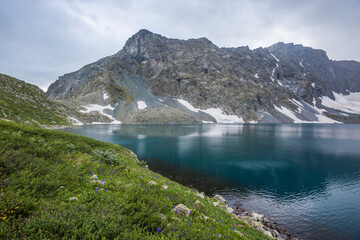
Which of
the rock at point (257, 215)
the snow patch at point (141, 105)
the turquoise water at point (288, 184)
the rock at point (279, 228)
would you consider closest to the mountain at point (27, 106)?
the snow patch at point (141, 105)

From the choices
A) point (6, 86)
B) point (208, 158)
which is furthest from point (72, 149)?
point (6, 86)

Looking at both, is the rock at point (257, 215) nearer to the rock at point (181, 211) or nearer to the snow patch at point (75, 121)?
the rock at point (181, 211)

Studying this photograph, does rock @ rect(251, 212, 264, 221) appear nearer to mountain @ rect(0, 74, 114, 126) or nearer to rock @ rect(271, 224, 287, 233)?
rock @ rect(271, 224, 287, 233)

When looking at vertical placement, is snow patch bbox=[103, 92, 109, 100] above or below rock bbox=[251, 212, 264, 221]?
above

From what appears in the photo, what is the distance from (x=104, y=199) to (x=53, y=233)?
2.01m

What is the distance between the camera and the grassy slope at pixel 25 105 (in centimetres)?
7694

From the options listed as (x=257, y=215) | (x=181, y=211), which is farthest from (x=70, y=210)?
(x=257, y=215)

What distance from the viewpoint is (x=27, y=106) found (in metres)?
93.2

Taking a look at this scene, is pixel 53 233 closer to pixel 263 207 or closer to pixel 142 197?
pixel 142 197

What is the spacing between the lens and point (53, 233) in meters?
3.55

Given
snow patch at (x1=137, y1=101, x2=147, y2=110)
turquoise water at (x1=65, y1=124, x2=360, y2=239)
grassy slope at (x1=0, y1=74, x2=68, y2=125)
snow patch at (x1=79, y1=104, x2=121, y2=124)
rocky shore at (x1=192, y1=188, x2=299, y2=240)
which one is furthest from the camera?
snow patch at (x1=137, y1=101, x2=147, y2=110)

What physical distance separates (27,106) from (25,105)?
0.98 metres

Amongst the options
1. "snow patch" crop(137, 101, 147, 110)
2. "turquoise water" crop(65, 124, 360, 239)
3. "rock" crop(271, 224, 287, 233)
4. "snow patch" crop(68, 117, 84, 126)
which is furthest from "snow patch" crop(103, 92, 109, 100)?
"rock" crop(271, 224, 287, 233)

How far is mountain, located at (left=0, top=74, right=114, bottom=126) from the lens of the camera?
252 ft
